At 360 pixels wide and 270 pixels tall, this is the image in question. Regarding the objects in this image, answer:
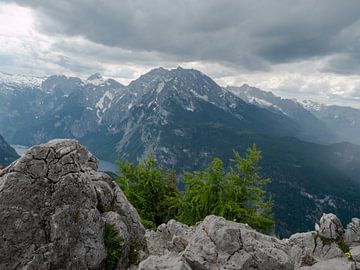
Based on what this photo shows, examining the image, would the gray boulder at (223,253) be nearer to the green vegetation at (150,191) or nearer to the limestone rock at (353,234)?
the limestone rock at (353,234)

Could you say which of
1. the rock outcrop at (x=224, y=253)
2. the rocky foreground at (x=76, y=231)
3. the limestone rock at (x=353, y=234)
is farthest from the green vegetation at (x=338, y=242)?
the rocky foreground at (x=76, y=231)

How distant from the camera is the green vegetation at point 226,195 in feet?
131

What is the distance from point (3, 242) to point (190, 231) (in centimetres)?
1629

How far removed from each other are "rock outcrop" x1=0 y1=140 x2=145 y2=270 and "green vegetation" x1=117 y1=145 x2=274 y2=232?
2062 cm

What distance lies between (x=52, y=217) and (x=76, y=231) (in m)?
1.34

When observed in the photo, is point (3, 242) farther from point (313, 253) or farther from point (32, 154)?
point (313, 253)

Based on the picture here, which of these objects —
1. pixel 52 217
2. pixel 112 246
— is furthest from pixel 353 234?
pixel 52 217

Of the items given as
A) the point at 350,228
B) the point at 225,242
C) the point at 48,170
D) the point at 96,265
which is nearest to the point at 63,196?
the point at 48,170

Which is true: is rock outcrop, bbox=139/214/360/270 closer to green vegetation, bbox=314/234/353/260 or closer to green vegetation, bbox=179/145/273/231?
green vegetation, bbox=314/234/353/260

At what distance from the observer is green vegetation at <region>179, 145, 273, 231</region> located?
39.9 meters

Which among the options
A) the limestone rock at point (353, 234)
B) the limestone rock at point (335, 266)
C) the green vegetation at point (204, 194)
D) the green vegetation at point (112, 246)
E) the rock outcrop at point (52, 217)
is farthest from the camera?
the green vegetation at point (204, 194)

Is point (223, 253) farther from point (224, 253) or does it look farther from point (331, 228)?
point (331, 228)

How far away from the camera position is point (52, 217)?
16016mm

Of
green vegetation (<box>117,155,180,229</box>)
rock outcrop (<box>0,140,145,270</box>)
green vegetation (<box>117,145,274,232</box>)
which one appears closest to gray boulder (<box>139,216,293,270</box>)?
rock outcrop (<box>0,140,145,270</box>)
